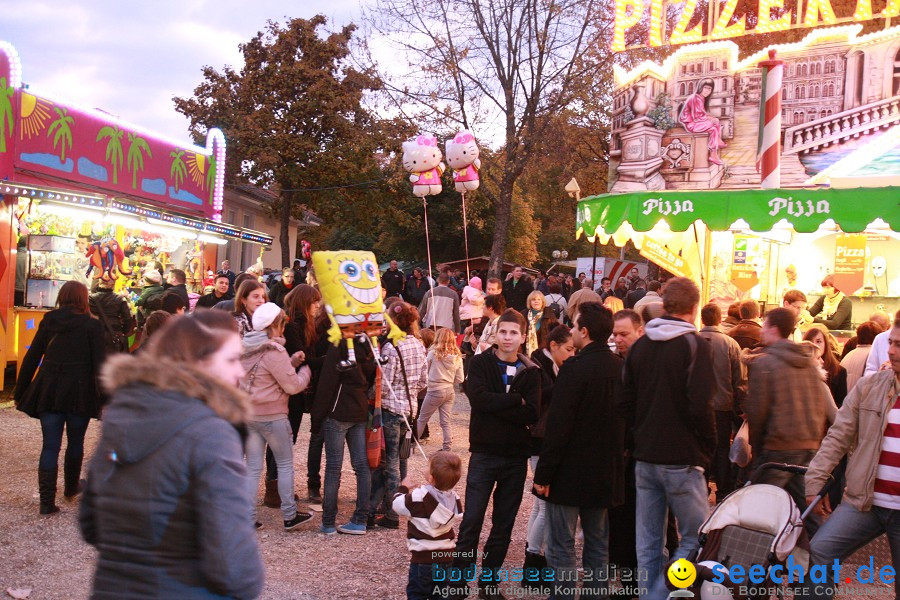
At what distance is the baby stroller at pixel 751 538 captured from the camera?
13.9 feet

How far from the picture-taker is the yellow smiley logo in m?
4.36

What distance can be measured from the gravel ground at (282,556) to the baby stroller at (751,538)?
139 centimetres

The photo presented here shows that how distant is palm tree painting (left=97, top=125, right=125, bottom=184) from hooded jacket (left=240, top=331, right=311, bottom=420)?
1052 cm

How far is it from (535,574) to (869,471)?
2207 mm

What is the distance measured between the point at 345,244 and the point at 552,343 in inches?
1731

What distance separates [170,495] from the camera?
2299 mm

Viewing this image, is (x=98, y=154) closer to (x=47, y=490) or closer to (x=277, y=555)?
(x=47, y=490)

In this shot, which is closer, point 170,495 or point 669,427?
point 170,495

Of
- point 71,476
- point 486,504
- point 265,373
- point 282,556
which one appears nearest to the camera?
point 486,504

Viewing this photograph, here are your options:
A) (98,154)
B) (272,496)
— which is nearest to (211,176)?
(98,154)

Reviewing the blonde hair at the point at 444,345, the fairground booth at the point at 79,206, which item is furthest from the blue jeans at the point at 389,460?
the fairground booth at the point at 79,206

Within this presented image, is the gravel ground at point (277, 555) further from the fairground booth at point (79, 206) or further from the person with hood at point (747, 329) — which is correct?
the fairground booth at point (79, 206)

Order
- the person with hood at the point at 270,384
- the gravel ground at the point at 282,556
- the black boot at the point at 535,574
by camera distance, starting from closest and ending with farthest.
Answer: the gravel ground at the point at 282,556 → the black boot at the point at 535,574 → the person with hood at the point at 270,384

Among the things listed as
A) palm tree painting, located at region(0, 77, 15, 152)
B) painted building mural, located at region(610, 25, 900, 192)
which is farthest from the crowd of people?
palm tree painting, located at region(0, 77, 15, 152)
